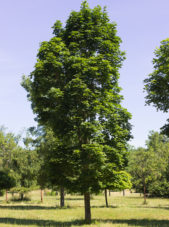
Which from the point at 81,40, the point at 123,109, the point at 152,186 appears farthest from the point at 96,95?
the point at 152,186

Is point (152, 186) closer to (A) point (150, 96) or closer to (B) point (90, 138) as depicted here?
(A) point (150, 96)

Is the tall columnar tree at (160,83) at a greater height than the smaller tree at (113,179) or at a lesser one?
greater

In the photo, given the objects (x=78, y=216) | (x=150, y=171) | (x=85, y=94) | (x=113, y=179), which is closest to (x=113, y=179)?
(x=113, y=179)

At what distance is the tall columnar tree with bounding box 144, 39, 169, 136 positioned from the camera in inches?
796

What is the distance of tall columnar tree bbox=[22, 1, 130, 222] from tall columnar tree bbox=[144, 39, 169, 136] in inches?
127

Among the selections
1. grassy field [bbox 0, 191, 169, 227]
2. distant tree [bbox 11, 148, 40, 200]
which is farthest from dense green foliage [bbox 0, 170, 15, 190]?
grassy field [bbox 0, 191, 169, 227]

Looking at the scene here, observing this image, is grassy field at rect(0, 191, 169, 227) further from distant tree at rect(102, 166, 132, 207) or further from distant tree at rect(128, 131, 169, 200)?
distant tree at rect(128, 131, 169, 200)

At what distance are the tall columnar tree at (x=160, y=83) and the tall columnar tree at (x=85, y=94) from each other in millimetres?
3219

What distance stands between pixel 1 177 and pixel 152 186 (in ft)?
113

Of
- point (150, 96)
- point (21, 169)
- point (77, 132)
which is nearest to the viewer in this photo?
point (77, 132)

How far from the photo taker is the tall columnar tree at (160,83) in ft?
66.3

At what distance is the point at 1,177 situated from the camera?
36938mm

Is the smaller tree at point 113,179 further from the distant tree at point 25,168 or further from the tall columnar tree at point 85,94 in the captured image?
the distant tree at point 25,168

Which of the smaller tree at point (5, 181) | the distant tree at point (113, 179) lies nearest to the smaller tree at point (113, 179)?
the distant tree at point (113, 179)
